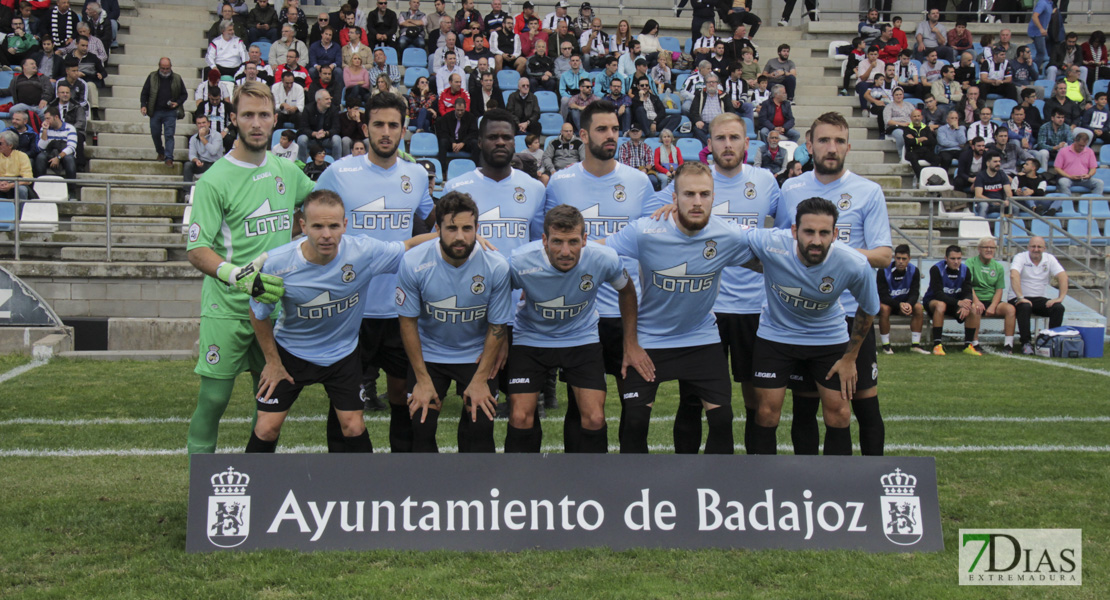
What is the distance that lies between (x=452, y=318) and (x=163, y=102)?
12666 mm

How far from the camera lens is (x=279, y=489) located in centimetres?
464

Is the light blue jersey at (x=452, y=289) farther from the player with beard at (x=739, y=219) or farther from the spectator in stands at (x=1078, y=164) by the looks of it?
the spectator in stands at (x=1078, y=164)

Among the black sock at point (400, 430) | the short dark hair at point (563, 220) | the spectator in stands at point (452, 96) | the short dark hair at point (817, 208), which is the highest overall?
the spectator in stands at point (452, 96)

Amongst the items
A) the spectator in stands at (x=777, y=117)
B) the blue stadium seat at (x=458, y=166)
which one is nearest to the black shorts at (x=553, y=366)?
the blue stadium seat at (x=458, y=166)

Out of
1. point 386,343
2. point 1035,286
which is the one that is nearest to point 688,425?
point 386,343

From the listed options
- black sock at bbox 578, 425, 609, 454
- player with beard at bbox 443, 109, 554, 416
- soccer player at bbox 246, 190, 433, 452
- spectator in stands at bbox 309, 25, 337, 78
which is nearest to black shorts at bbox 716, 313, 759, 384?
black sock at bbox 578, 425, 609, 454

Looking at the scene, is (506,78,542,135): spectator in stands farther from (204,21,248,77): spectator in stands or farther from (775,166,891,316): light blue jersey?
(775,166,891,316): light blue jersey

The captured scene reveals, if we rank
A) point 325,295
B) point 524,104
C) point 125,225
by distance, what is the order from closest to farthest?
point 325,295, point 125,225, point 524,104

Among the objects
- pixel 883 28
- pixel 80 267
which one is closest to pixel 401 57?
pixel 80 267

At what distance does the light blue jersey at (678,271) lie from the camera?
5.44 meters

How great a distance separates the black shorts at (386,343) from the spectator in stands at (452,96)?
10.8m

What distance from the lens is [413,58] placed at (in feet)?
61.0

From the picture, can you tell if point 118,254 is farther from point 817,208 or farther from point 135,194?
point 817,208

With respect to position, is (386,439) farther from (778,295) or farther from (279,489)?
(778,295)
